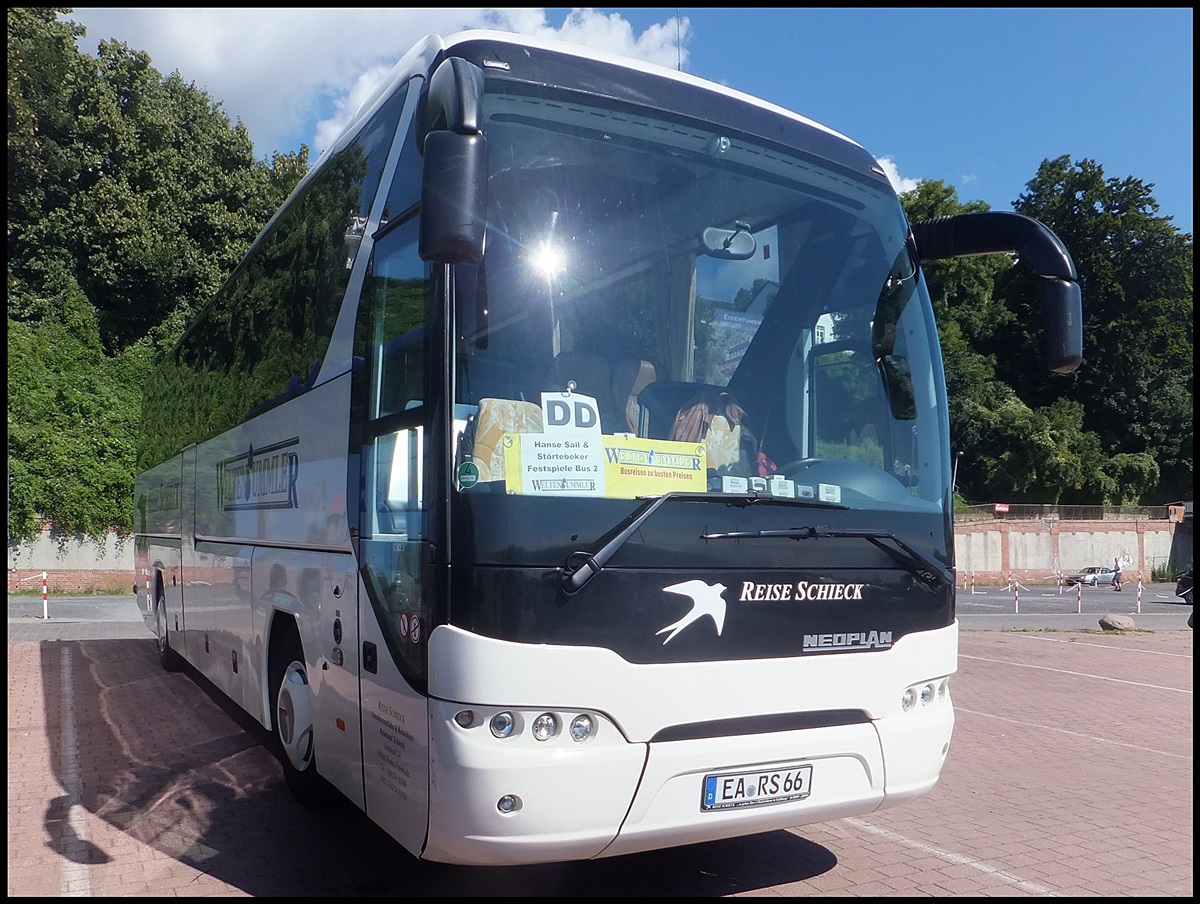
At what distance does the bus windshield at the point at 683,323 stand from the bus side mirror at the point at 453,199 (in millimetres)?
418

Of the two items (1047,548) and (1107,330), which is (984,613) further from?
(1107,330)

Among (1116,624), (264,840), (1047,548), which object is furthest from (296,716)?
(1047,548)

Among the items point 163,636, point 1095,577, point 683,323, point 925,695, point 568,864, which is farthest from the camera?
point 1095,577

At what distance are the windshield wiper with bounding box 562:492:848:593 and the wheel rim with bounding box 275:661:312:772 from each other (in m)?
2.30

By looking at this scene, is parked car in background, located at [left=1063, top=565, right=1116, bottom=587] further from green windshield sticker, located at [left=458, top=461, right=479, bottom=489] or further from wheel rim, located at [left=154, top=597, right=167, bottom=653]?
green windshield sticker, located at [left=458, top=461, right=479, bottom=489]

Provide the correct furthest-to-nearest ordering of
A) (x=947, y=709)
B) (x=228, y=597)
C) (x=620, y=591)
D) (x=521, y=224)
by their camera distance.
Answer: (x=228, y=597) < (x=947, y=709) < (x=521, y=224) < (x=620, y=591)

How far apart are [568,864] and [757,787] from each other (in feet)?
5.22

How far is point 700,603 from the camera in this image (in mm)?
4227

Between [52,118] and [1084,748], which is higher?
A: [52,118]

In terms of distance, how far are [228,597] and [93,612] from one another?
53.5ft

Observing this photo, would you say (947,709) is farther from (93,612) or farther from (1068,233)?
(1068,233)

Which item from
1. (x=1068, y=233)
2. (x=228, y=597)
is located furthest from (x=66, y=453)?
(x=1068, y=233)

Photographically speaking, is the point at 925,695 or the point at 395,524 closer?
the point at 395,524

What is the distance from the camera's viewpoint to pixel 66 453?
1170 inches
